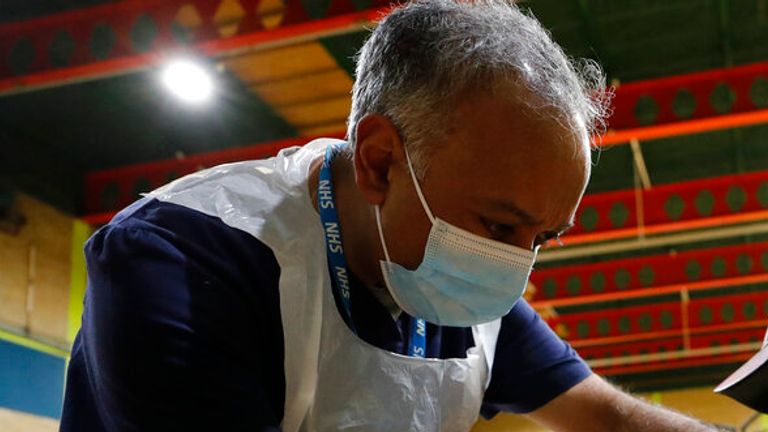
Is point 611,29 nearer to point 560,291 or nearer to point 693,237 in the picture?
point 693,237

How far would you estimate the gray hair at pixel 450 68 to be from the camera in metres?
1.32

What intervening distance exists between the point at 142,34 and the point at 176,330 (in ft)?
13.0

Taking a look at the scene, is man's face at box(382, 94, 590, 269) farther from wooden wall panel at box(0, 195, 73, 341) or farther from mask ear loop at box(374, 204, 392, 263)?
wooden wall panel at box(0, 195, 73, 341)

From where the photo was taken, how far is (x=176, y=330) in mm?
1141

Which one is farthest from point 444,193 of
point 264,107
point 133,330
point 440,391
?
point 264,107

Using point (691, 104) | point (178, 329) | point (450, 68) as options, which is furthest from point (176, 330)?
point (691, 104)

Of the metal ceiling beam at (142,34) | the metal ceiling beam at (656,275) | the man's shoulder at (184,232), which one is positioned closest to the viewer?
the man's shoulder at (184,232)

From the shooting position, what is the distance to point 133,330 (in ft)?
3.74

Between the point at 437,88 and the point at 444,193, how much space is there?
0.16 m

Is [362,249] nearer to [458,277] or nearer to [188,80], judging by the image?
[458,277]

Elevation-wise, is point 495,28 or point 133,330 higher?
point 495,28

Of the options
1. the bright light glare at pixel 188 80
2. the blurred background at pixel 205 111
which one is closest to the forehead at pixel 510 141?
the blurred background at pixel 205 111

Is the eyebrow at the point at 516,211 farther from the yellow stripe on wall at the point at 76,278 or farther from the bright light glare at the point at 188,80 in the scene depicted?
the yellow stripe on wall at the point at 76,278

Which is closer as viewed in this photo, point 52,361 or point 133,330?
point 133,330
